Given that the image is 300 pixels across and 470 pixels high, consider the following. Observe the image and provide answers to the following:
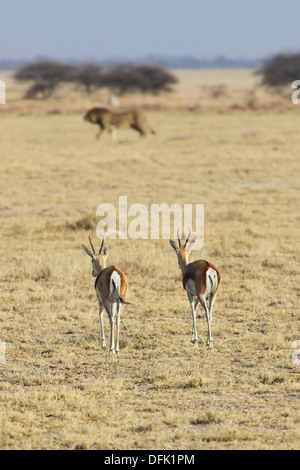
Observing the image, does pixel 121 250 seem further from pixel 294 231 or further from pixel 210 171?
pixel 210 171

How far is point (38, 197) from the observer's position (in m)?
15.7

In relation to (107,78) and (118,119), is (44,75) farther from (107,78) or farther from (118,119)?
(118,119)

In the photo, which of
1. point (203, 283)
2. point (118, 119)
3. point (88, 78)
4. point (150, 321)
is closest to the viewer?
point (203, 283)

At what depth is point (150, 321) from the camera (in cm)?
779

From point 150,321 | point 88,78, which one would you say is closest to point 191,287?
point 150,321

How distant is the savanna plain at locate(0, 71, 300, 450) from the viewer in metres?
5.04

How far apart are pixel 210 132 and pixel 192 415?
25111mm

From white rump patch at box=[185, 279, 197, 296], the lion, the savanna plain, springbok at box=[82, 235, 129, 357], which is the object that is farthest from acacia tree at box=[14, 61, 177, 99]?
springbok at box=[82, 235, 129, 357]

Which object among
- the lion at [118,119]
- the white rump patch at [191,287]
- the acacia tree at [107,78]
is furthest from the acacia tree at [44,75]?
the white rump patch at [191,287]

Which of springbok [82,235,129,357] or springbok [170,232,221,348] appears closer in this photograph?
springbok [82,235,129,357]

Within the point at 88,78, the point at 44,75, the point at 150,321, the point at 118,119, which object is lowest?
the point at 150,321

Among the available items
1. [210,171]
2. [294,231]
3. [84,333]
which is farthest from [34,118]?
[84,333]

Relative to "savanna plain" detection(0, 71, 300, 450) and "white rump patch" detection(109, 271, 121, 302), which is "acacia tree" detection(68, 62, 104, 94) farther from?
"white rump patch" detection(109, 271, 121, 302)

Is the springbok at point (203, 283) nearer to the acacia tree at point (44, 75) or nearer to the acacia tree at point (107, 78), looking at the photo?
the acacia tree at point (44, 75)
